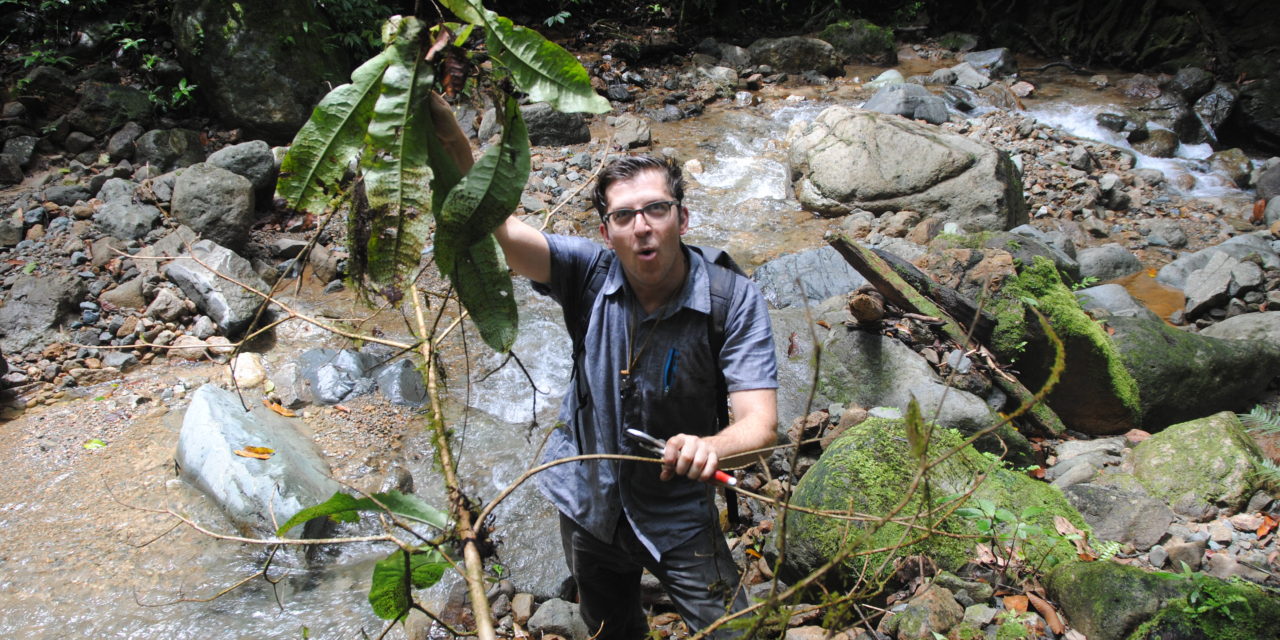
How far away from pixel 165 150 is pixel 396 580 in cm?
751

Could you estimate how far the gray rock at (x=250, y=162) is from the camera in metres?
6.71

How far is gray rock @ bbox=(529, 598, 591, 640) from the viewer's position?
3143mm

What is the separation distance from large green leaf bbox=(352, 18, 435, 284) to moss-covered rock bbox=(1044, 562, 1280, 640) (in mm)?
2560

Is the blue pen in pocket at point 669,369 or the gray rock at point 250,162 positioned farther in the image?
the gray rock at point 250,162

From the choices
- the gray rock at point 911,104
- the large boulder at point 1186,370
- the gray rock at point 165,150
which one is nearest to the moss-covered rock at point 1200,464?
the large boulder at point 1186,370

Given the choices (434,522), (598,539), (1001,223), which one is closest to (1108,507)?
(598,539)

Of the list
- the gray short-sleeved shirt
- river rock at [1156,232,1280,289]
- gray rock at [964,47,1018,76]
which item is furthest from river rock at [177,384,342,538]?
gray rock at [964,47,1018,76]

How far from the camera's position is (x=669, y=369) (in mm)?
2119

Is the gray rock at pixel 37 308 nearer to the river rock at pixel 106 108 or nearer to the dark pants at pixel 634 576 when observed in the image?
the river rock at pixel 106 108

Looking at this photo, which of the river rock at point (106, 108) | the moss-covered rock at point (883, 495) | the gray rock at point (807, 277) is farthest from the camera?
the river rock at point (106, 108)

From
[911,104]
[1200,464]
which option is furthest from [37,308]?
[911,104]

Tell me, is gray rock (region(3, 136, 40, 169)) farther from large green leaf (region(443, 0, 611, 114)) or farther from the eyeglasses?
large green leaf (region(443, 0, 611, 114))

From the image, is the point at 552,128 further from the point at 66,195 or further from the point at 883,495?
the point at 883,495

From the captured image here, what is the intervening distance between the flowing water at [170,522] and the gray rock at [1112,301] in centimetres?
414
